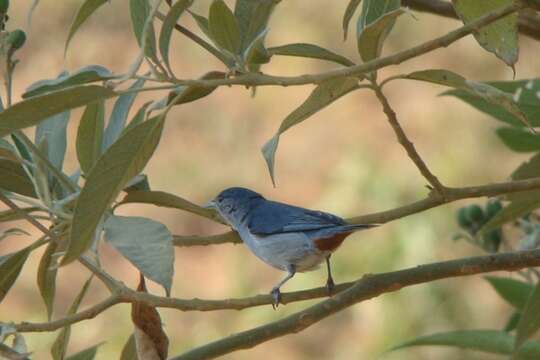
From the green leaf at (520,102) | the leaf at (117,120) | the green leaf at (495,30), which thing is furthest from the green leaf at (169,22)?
the green leaf at (520,102)

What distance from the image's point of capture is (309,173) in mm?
6887

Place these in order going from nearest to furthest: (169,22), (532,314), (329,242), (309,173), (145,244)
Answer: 1. (145,244)
2. (169,22)
3. (532,314)
4. (329,242)
5. (309,173)

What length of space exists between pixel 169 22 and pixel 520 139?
1139 millimetres

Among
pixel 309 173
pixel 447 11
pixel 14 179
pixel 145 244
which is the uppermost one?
pixel 309 173

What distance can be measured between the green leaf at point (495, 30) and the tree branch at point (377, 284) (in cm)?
37

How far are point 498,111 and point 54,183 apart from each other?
0.93 m

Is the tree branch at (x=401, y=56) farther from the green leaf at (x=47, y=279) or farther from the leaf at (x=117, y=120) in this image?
the green leaf at (x=47, y=279)

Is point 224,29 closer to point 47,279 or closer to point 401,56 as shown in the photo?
point 401,56

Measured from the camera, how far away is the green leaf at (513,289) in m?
2.58

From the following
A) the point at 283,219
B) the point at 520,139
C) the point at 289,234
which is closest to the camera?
the point at 520,139

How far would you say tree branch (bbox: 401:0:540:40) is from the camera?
2.31 metres

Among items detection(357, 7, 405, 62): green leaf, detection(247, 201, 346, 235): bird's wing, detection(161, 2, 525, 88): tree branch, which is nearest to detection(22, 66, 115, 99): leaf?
detection(161, 2, 525, 88): tree branch

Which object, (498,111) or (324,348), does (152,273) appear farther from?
(324,348)

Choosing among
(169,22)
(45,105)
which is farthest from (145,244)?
(169,22)
